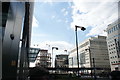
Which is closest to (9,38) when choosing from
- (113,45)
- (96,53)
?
(113,45)

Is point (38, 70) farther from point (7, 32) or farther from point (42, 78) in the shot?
point (7, 32)

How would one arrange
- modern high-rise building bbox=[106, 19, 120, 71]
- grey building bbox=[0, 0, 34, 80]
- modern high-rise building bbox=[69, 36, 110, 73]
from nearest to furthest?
grey building bbox=[0, 0, 34, 80]
modern high-rise building bbox=[106, 19, 120, 71]
modern high-rise building bbox=[69, 36, 110, 73]

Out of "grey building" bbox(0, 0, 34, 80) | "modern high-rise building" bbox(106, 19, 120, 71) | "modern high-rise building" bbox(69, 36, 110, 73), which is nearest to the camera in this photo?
"grey building" bbox(0, 0, 34, 80)

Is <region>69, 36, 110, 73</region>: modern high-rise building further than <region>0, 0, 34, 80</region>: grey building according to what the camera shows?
Yes

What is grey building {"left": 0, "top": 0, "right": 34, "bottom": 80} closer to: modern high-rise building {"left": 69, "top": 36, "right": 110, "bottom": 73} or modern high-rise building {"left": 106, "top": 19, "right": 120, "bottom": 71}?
modern high-rise building {"left": 106, "top": 19, "right": 120, "bottom": 71}

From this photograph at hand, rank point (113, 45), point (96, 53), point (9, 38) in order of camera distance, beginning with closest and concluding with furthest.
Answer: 1. point (9, 38)
2. point (113, 45)
3. point (96, 53)

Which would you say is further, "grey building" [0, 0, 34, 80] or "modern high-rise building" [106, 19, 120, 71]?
"modern high-rise building" [106, 19, 120, 71]

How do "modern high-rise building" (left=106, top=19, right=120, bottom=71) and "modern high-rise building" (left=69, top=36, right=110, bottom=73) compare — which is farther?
"modern high-rise building" (left=69, top=36, right=110, bottom=73)

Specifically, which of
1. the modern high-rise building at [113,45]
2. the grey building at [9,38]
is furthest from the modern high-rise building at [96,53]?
the grey building at [9,38]

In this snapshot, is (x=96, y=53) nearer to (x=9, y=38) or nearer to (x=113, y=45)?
(x=113, y=45)

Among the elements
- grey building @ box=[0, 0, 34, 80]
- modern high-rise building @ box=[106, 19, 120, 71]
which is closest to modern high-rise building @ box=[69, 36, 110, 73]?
modern high-rise building @ box=[106, 19, 120, 71]

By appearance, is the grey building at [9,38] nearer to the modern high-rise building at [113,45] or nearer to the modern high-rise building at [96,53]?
the modern high-rise building at [113,45]

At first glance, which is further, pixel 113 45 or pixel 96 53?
pixel 96 53

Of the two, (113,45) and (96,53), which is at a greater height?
(113,45)
